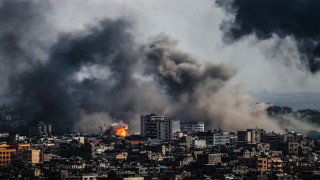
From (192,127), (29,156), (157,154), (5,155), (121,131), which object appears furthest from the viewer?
(121,131)

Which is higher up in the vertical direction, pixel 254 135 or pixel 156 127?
pixel 156 127

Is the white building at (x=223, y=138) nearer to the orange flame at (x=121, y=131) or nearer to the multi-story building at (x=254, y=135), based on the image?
the multi-story building at (x=254, y=135)

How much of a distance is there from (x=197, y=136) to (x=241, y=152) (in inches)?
909

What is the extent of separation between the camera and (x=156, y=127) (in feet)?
341

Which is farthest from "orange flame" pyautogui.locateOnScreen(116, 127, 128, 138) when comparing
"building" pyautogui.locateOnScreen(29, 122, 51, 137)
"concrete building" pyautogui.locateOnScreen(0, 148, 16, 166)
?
"concrete building" pyautogui.locateOnScreen(0, 148, 16, 166)

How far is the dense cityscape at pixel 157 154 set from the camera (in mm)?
59812

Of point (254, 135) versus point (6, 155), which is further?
point (254, 135)

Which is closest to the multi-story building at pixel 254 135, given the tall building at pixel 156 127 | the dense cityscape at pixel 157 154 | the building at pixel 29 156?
the dense cityscape at pixel 157 154

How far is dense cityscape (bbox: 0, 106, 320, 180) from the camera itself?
196ft

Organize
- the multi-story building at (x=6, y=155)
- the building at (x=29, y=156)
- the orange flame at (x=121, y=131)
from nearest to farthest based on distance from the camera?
the building at (x=29, y=156)
the multi-story building at (x=6, y=155)
the orange flame at (x=121, y=131)

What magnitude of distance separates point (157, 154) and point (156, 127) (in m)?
25.0

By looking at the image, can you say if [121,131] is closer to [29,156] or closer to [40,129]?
[40,129]

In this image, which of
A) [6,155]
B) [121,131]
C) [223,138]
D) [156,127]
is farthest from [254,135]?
[6,155]

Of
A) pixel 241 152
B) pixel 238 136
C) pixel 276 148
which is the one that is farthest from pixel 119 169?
pixel 238 136
